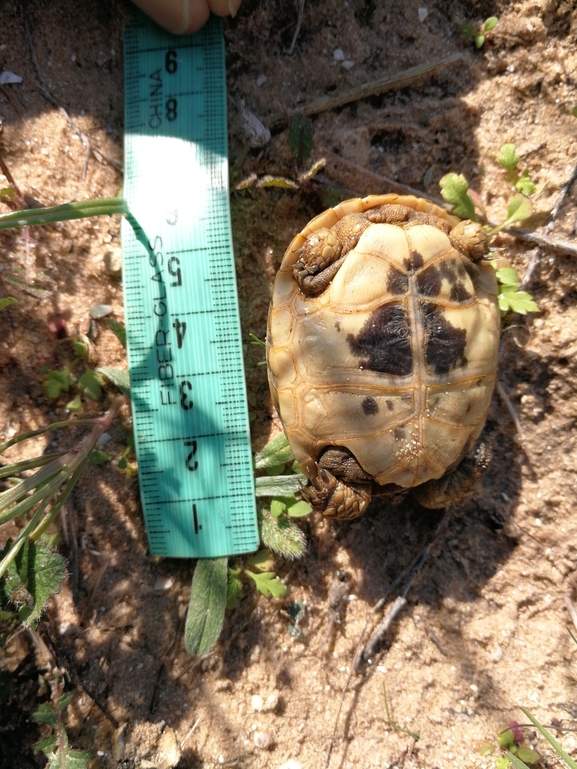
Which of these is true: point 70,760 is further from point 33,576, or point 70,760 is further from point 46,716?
point 33,576

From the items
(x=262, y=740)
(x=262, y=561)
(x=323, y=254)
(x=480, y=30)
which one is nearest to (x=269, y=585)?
(x=262, y=561)

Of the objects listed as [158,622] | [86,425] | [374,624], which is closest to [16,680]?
[158,622]

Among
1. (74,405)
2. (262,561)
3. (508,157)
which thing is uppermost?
(508,157)

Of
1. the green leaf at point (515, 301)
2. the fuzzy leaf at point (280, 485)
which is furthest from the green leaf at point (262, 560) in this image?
the green leaf at point (515, 301)

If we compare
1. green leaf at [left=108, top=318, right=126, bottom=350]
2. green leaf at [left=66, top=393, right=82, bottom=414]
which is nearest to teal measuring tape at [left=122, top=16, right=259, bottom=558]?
green leaf at [left=108, top=318, right=126, bottom=350]

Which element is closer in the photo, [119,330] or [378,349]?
[378,349]

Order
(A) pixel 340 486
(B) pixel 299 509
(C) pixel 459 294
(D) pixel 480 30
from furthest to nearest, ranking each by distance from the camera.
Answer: (D) pixel 480 30, (B) pixel 299 509, (A) pixel 340 486, (C) pixel 459 294
